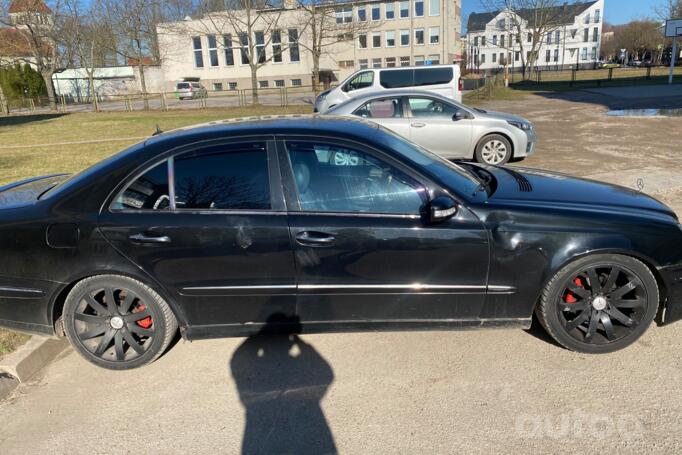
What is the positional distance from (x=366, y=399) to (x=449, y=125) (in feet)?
23.6

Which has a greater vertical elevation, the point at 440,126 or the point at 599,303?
the point at 440,126

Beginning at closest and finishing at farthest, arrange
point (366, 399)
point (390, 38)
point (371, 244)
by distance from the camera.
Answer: point (366, 399)
point (371, 244)
point (390, 38)

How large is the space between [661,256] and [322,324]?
2165 millimetres

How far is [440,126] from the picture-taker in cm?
917

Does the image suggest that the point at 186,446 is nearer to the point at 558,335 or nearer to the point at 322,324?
the point at 322,324

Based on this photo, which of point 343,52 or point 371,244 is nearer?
point 371,244

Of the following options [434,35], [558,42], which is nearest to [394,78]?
[434,35]

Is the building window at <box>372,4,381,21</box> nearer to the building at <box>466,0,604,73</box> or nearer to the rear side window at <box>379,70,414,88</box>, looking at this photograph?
the building at <box>466,0,604,73</box>

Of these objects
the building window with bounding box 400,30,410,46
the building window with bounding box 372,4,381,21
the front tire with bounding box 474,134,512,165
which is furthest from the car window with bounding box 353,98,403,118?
the building window with bounding box 372,4,381,21

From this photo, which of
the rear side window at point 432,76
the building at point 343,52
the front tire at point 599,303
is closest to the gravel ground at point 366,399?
the front tire at point 599,303

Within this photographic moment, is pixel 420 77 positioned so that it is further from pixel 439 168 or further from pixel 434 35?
pixel 434 35

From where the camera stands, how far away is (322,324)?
317 cm

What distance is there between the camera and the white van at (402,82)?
1582 cm

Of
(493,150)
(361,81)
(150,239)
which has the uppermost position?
(361,81)
